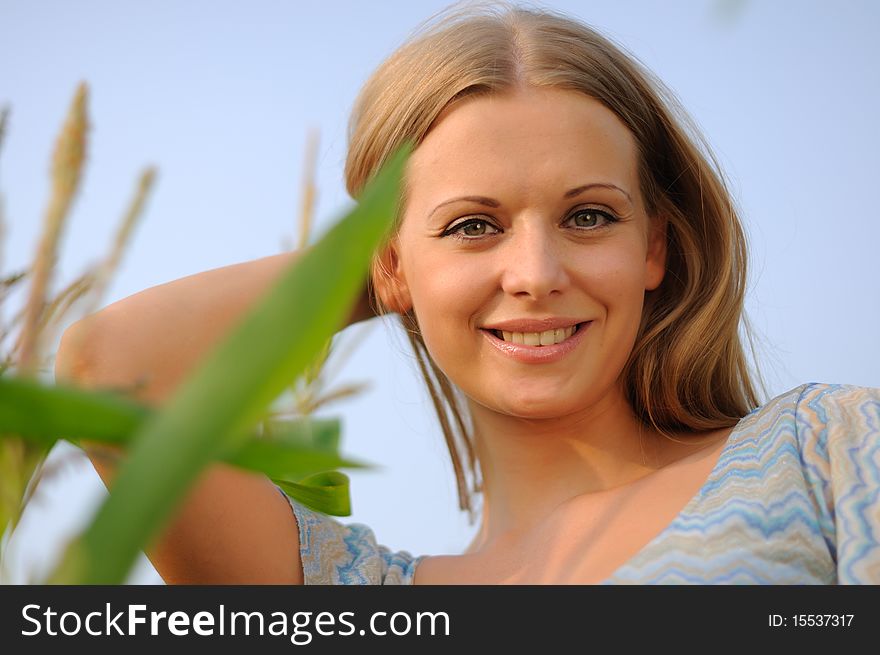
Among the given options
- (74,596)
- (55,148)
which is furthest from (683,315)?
(55,148)

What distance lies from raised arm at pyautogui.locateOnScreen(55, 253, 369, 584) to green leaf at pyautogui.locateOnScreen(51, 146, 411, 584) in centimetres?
119

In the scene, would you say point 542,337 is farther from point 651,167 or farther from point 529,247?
point 651,167

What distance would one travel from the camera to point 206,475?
1435mm

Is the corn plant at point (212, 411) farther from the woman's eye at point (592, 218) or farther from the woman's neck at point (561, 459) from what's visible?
the woman's neck at point (561, 459)

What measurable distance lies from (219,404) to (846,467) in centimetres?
130

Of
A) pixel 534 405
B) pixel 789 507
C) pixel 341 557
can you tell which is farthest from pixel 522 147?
pixel 341 557

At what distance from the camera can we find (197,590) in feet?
2.54

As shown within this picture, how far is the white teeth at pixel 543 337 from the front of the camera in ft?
5.20

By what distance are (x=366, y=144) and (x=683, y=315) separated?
0.77m

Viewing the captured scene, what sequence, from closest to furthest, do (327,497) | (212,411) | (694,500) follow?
(212,411) → (327,497) → (694,500)

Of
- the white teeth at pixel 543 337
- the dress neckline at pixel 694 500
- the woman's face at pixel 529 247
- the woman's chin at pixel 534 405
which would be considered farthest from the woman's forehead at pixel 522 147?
the dress neckline at pixel 694 500

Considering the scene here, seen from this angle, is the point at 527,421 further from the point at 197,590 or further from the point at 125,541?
the point at 125,541

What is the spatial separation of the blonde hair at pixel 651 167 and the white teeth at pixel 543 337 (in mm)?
328

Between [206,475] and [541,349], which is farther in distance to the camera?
[541,349]
